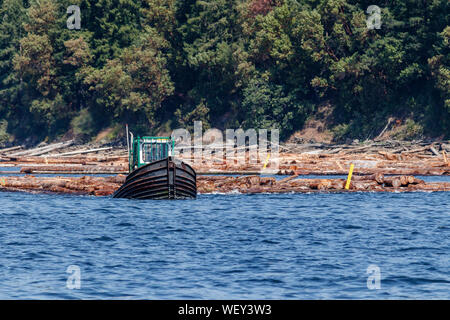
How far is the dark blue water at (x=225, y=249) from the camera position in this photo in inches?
652

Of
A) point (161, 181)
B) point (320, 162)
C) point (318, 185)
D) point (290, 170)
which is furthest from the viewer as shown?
point (320, 162)

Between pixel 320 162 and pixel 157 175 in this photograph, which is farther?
pixel 320 162

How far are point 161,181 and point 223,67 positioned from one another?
4728 centimetres

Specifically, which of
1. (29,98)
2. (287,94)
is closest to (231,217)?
(287,94)

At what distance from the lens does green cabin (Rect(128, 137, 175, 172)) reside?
120ft

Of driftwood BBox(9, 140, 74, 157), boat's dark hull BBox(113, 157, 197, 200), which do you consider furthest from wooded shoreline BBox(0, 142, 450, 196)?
boat's dark hull BBox(113, 157, 197, 200)

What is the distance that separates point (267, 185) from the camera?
129 feet

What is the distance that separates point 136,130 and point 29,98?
1767 centimetres

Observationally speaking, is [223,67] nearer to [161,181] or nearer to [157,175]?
[161,181]

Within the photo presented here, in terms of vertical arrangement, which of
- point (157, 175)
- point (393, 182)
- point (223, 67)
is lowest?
point (393, 182)

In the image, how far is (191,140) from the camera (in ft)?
277

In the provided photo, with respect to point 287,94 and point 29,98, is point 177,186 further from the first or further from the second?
point 29,98

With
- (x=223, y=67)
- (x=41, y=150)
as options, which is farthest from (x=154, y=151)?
(x=41, y=150)

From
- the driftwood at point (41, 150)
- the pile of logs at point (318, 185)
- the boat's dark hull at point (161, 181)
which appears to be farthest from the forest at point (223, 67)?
the boat's dark hull at point (161, 181)
